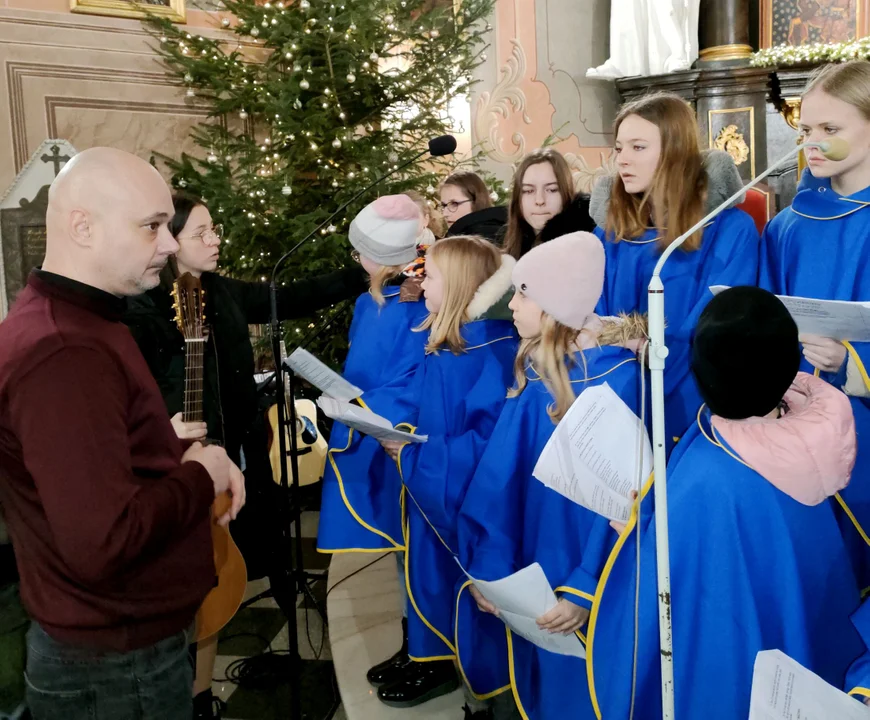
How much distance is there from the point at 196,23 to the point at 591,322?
464cm

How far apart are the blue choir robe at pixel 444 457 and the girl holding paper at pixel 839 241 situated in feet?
2.92

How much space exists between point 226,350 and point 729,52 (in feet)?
19.0

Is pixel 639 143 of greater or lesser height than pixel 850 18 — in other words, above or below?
below

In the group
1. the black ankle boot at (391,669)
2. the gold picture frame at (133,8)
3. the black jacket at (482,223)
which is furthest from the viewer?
the gold picture frame at (133,8)

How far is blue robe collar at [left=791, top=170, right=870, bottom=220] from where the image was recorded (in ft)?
6.92

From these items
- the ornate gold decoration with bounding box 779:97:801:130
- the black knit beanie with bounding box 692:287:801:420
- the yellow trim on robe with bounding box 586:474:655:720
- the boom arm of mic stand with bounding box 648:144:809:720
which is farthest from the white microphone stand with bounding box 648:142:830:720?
the ornate gold decoration with bounding box 779:97:801:130

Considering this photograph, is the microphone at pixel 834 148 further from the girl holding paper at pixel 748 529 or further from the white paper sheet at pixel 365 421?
the white paper sheet at pixel 365 421

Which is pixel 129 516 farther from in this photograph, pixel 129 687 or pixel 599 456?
pixel 599 456

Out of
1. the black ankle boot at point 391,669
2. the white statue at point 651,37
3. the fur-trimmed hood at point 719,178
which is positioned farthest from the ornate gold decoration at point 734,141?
the black ankle boot at point 391,669

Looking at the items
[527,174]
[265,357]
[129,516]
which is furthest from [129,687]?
[265,357]

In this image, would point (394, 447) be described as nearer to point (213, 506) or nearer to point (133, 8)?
point (213, 506)

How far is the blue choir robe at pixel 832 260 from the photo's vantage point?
190 cm

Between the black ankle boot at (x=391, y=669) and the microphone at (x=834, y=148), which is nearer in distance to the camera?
the microphone at (x=834, y=148)

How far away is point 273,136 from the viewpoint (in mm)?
5027
